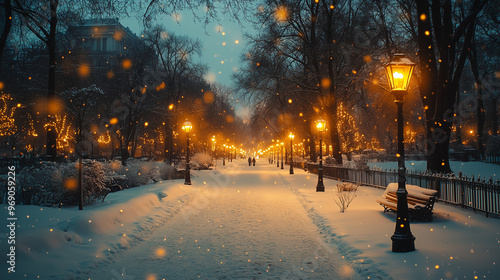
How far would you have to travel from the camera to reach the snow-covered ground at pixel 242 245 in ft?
19.1

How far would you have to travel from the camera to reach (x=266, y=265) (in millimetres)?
6309

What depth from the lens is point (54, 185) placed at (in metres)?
11.0

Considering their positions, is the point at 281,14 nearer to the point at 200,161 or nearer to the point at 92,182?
the point at 92,182

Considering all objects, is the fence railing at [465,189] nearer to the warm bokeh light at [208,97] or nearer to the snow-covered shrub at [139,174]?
the snow-covered shrub at [139,174]

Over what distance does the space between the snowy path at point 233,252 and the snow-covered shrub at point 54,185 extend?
2996 mm

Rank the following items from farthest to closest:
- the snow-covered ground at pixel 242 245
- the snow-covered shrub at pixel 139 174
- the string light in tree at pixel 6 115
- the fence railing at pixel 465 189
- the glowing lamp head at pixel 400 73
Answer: the string light in tree at pixel 6 115, the snow-covered shrub at pixel 139 174, the fence railing at pixel 465 189, the glowing lamp head at pixel 400 73, the snow-covered ground at pixel 242 245

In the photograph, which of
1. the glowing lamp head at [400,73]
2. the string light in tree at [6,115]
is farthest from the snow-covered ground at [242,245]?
the string light in tree at [6,115]

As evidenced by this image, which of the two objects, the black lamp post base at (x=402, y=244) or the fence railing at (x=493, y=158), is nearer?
the black lamp post base at (x=402, y=244)

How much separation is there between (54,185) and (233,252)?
689cm

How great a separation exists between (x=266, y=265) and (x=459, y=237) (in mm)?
4665

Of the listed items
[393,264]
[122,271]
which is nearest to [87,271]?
[122,271]

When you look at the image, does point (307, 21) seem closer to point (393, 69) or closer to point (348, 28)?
point (348, 28)

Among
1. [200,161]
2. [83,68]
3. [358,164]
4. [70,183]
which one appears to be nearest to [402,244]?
[70,183]

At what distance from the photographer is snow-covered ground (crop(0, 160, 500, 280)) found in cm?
581
